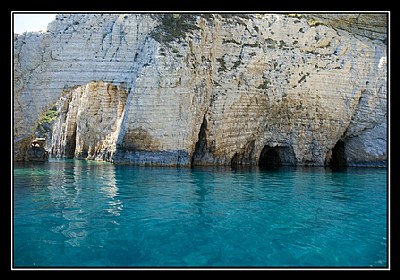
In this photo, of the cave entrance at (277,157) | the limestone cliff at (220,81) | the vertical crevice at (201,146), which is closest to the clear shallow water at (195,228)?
the limestone cliff at (220,81)

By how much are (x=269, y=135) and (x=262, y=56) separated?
5457mm

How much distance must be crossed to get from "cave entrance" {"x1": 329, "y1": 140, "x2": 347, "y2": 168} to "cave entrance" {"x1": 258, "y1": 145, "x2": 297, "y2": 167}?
382 centimetres

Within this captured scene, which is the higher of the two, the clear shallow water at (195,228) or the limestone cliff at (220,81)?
the limestone cliff at (220,81)

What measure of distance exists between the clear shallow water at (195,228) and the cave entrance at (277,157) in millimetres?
14279

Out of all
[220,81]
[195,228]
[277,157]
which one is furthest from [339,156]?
[195,228]

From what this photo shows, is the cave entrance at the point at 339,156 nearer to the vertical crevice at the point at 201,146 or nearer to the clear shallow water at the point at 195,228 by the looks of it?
the vertical crevice at the point at 201,146

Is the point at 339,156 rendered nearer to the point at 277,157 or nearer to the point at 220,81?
the point at 277,157

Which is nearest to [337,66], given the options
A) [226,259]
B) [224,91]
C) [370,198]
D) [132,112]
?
[224,91]

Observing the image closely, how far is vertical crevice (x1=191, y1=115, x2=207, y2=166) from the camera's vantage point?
936 inches

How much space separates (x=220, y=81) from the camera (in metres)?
23.6

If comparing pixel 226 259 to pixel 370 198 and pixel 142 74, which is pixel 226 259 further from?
pixel 142 74

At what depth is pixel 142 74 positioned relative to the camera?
71.9 feet

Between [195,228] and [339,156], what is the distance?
80.9ft

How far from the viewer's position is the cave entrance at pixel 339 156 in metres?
28.2
